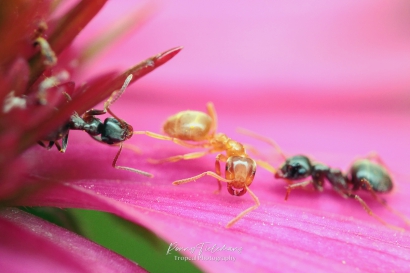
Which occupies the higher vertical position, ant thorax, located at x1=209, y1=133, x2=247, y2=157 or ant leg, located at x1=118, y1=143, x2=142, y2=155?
ant thorax, located at x1=209, y1=133, x2=247, y2=157

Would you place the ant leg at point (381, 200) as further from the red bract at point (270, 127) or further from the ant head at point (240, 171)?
the ant head at point (240, 171)

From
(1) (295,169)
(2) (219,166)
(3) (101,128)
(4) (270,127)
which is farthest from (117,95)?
(4) (270,127)

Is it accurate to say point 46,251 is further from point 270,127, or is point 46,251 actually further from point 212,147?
point 270,127

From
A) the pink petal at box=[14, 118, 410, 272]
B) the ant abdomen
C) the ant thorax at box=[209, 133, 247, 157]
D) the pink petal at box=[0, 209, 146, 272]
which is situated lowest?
the pink petal at box=[0, 209, 146, 272]

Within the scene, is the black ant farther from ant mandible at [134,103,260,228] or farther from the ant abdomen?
the ant abdomen

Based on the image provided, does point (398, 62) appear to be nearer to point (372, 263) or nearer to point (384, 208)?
point (384, 208)

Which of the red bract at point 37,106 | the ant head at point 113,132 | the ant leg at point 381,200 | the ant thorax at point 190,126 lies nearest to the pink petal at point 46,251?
the red bract at point 37,106

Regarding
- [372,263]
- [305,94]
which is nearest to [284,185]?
[372,263]

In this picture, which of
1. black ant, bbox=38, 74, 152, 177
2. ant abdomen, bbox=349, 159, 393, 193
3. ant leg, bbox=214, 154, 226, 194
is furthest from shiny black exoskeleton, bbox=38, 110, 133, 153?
ant abdomen, bbox=349, 159, 393, 193
